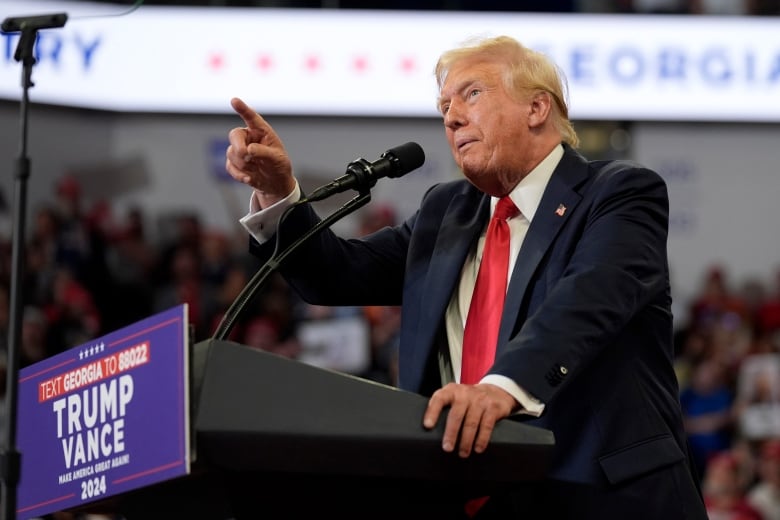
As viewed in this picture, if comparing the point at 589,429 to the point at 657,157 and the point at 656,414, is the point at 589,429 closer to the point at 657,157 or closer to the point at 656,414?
the point at 656,414

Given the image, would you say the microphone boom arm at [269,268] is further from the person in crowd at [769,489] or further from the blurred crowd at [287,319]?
the person in crowd at [769,489]

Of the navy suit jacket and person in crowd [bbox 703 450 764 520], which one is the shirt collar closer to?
the navy suit jacket

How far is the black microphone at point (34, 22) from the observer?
6.42 feet

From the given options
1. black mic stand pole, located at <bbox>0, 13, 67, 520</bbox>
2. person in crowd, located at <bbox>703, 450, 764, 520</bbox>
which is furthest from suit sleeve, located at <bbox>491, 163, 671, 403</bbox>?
person in crowd, located at <bbox>703, 450, 764, 520</bbox>

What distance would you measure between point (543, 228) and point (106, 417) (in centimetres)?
78

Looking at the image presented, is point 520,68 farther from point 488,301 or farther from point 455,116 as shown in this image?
point 488,301

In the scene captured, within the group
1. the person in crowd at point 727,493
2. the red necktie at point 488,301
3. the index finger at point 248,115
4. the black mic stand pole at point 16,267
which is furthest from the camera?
the person in crowd at point 727,493

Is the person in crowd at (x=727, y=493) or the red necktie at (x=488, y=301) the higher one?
the red necktie at (x=488, y=301)

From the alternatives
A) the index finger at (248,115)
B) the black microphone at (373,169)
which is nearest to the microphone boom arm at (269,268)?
the black microphone at (373,169)

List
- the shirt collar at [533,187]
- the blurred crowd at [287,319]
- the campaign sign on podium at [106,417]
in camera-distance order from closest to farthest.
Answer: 1. the campaign sign on podium at [106,417]
2. the shirt collar at [533,187]
3. the blurred crowd at [287,319]

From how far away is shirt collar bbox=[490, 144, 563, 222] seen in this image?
7.06 ft

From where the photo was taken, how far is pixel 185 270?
805cm

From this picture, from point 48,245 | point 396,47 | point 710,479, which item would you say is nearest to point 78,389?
point 710,479

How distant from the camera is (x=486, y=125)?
7.07ft
